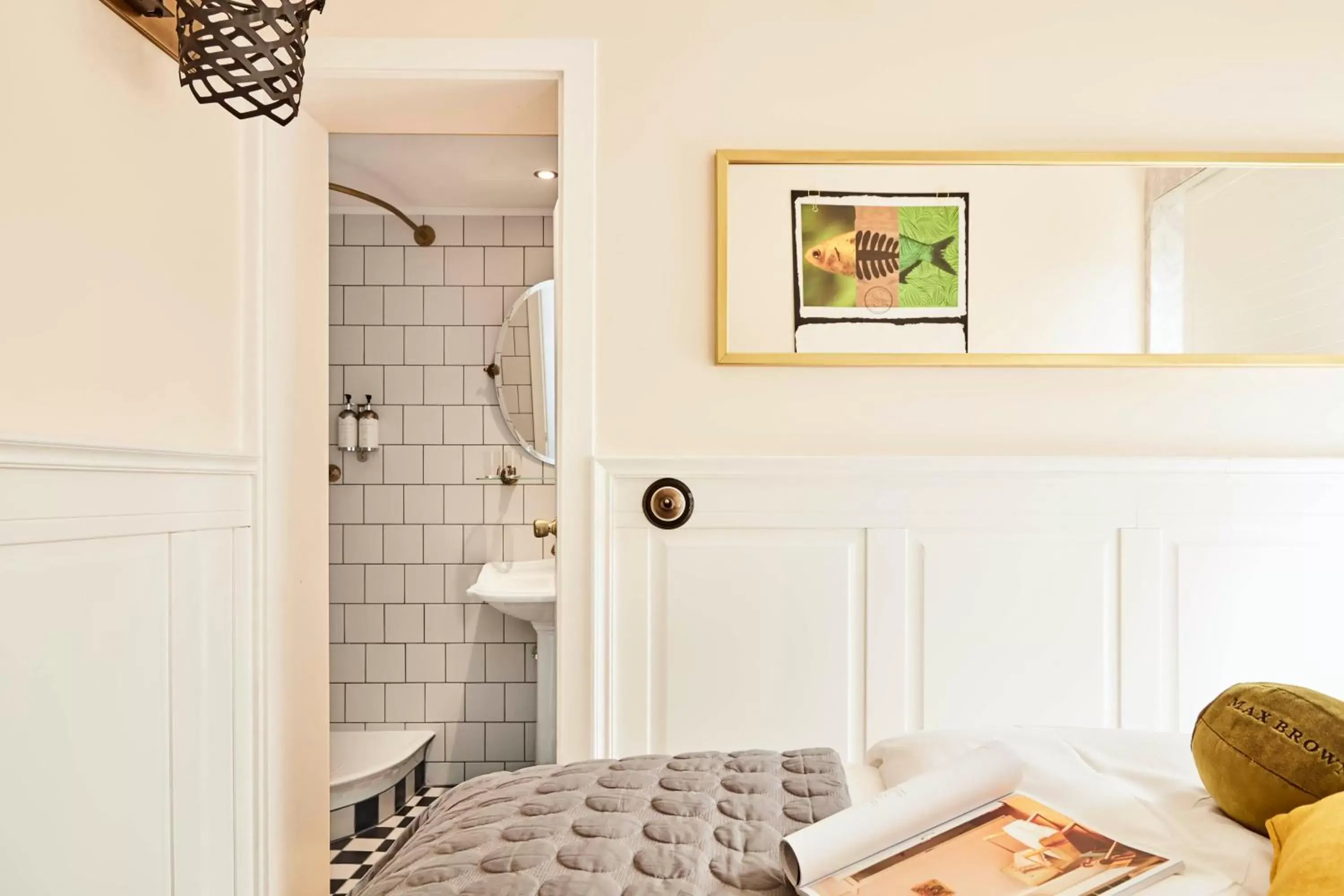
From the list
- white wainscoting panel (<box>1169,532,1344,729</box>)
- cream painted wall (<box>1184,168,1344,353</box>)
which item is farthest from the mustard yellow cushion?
cream painted wall (<box>1184,168,1344,353</box>)

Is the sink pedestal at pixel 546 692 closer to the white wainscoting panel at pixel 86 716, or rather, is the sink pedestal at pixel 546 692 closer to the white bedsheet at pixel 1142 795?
the white wainscoting panel at pixel 86 716

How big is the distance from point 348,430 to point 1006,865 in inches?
114

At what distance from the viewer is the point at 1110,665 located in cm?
204

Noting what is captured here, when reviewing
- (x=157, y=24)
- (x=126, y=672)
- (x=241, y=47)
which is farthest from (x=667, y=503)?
(x=157, y=24)

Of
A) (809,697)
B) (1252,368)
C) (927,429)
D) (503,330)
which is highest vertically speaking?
(503,330)

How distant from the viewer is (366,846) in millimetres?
2863

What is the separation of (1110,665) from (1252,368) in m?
0.74

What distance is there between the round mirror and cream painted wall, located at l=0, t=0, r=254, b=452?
1.47 meters

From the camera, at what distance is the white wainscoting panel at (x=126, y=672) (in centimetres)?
122

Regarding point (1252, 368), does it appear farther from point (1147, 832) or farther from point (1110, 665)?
point (1147, 832)

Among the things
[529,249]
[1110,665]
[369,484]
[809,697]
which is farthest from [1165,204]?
[369,484]

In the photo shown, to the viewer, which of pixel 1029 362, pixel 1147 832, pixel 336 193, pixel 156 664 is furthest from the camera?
pixel 336 193

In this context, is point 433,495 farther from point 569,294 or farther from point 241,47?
point 241,47

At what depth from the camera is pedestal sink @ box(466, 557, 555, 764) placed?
2.95 meters
